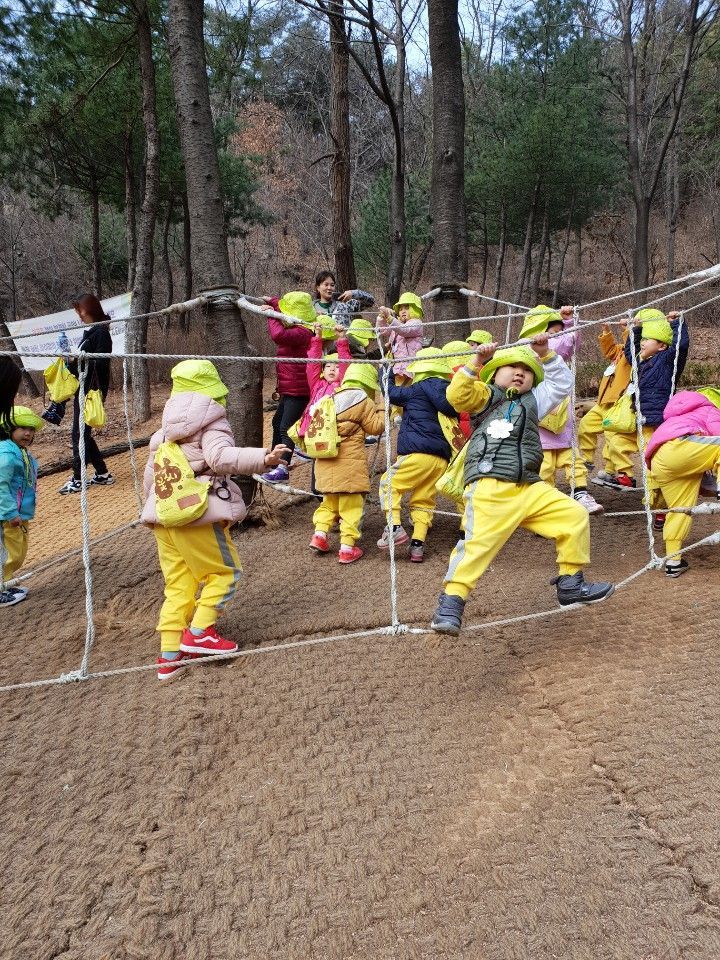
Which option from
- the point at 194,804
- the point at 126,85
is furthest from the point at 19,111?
the point at 194,804

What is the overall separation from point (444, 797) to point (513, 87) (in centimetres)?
1565

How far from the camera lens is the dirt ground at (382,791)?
6.07ft

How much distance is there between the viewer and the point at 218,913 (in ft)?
6.43

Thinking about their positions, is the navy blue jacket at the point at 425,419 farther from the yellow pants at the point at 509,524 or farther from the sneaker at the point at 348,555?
the yellow pants at the point at 509,524

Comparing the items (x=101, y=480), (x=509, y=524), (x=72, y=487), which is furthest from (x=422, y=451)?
(x=72, y=487)

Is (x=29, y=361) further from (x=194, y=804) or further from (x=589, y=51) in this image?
(x=589, y=51)

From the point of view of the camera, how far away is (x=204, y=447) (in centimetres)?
312

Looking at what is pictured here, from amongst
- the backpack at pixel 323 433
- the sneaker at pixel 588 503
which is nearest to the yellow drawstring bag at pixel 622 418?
the sneaker at pixel 588 503

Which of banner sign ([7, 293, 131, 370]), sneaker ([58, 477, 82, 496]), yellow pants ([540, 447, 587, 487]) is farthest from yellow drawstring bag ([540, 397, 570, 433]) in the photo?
banner sign ([7, 293, 131, 370])

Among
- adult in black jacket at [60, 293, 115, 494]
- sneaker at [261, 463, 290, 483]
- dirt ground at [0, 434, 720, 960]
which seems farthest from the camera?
adult in black jacket at [60, 293, 115, 494]

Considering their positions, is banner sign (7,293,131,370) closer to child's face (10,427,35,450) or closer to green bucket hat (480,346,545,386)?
child's face (10,427,35,450)

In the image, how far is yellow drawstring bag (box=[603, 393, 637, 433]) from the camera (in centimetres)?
491

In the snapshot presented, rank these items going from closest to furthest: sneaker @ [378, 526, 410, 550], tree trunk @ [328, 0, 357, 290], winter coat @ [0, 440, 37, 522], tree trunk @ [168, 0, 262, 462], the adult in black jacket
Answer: winter coat @ [0, 440, 37, 522] → sneaker @ [378, 526, 410, 550] → tree trunk @ [168, 0, 262, 462] → the adult in black jacket → tree trunk @ [328, 0, 357, 290]

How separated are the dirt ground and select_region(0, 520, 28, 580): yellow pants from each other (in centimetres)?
72
